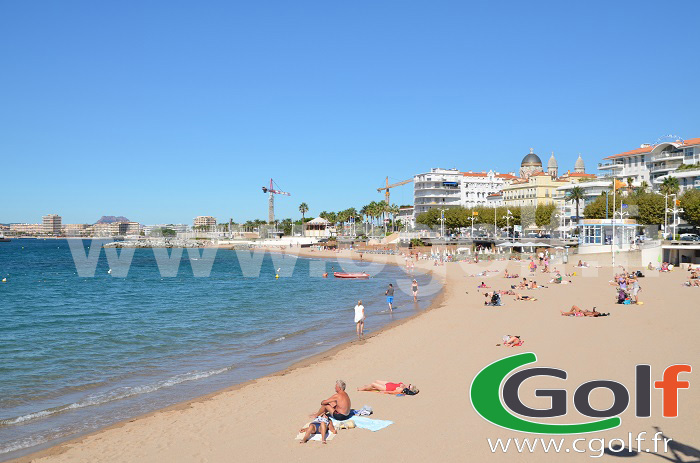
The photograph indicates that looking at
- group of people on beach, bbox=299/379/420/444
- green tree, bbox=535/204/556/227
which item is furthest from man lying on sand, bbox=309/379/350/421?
green tree, bbox=535/204/556/227

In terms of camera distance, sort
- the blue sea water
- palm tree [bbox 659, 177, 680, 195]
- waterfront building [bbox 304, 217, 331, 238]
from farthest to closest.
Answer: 1. waterfront building [bbox 304, 217, 331, 238]
2. palm tree [bbox 659, 177, 680, 195]
3. the blue sea water

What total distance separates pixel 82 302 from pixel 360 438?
3322 cm

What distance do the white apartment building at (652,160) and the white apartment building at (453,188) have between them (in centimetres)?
3459

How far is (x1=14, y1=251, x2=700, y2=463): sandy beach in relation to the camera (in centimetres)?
920

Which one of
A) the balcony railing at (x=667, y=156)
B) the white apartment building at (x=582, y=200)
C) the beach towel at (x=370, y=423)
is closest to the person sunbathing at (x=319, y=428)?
the beach towel at (x=370, y=423)

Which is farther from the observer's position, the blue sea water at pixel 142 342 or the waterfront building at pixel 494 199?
the waterfront building at pixel 494 199

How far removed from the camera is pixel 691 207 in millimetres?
53906

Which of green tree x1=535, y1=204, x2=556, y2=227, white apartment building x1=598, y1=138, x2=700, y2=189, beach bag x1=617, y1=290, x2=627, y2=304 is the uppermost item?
white apartment building x1=598, y1=138, x2=700, y2=189

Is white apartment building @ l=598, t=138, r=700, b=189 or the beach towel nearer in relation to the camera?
the beach towel

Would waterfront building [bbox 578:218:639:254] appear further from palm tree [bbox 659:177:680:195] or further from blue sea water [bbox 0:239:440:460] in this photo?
blue sea water [bbox 0:239:440:460]

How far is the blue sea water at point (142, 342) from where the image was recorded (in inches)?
522

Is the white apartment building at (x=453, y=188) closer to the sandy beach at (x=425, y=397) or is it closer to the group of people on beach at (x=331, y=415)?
the sandy beach at (x=425, y=397)

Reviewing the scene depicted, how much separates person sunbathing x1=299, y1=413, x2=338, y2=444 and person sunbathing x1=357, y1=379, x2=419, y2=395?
2.66 m

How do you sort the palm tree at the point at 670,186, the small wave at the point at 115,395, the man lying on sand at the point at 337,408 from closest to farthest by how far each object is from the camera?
1. the man lying on sand at the point at 337,408
2. the small wave at the point at 115,395
3. the palm tree at the point at 670,186
